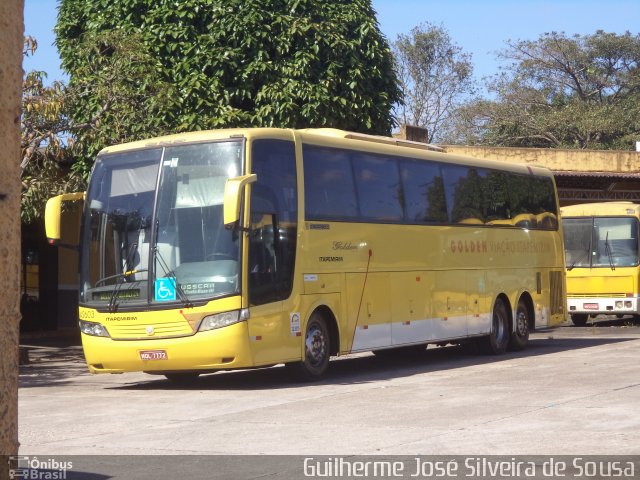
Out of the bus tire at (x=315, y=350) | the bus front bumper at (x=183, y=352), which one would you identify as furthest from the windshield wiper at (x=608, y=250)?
the bus front bumper at (x=183, y=352)

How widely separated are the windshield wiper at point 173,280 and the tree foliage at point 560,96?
43.6 metres

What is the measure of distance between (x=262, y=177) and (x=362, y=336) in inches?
122

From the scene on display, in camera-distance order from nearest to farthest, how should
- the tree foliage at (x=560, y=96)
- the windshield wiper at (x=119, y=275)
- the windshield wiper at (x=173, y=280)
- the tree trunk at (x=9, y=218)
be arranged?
the tree trunk at (x=9, y=218) < the windshield wiper at (x=173, y=280) < the windshield wiper at (x=119, y=275) < the tree foliage at (x=560, y=96)

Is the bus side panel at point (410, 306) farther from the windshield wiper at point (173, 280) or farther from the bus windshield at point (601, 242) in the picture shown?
the bus windshield at point (601, 242)

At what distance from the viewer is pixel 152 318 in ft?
44.0

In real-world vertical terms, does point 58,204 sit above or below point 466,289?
above

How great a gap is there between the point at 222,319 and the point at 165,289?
838mm

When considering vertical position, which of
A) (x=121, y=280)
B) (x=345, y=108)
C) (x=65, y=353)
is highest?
(x=345, y=108)

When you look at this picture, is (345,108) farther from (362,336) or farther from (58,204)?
(58,204)

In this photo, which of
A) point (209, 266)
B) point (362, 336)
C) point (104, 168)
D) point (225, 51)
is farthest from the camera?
point (225, 51)

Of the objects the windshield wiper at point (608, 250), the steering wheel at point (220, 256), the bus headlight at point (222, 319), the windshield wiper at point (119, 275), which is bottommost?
the bus headlight at point (222, 319)

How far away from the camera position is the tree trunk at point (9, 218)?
3.53m

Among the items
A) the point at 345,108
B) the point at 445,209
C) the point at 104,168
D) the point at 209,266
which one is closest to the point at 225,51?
the point at 345,108

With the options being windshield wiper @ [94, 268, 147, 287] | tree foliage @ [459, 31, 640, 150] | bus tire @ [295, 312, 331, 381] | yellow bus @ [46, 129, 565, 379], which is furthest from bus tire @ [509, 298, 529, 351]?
tree foliage @ [459, 31, 640, 150]
